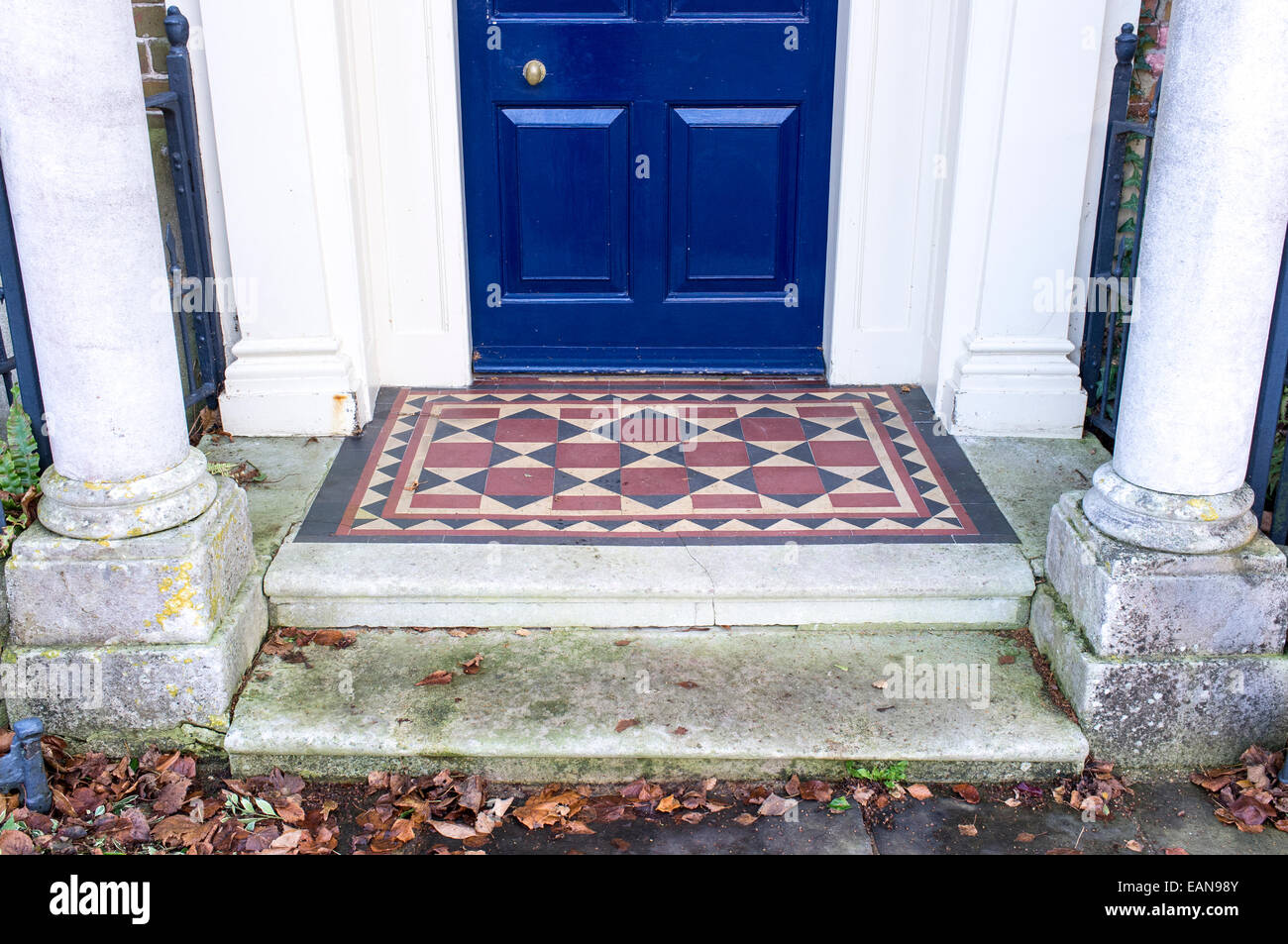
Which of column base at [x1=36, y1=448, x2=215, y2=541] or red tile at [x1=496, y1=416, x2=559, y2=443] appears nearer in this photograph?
column base at [x1=36, y1=448, x2=215, y2=541]

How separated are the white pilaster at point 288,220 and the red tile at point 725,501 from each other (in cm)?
137

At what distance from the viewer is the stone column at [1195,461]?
2.68 meters

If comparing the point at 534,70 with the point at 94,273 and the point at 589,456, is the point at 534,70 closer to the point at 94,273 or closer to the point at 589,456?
the point at 589,456

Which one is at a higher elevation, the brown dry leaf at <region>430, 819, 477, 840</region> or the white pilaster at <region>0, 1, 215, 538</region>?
the white pilaster at <region>0, 1, 215, 538</region>

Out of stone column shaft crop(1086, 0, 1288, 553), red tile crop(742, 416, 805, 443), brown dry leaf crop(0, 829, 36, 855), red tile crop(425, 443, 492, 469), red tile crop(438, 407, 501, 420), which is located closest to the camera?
stone column shaft crop(1086, 0, 1288, 553)

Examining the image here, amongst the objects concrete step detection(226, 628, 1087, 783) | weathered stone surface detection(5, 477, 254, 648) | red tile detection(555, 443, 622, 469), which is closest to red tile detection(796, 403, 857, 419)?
red tile detection(555, 443, 622, 469)

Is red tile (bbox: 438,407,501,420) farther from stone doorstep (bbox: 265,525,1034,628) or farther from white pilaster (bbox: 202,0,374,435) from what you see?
stone doorstep (bbox: 265,525,1034,628)

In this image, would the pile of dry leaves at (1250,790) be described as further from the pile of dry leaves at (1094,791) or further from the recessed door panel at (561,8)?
the recessed door panel at (561,8)

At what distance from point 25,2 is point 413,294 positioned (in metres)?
2.08

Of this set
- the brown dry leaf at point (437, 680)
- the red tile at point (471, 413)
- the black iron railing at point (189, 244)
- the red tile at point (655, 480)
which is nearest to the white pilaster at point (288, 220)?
the black iron railing at point (189, 244)

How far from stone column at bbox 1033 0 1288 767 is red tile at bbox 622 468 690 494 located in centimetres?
129

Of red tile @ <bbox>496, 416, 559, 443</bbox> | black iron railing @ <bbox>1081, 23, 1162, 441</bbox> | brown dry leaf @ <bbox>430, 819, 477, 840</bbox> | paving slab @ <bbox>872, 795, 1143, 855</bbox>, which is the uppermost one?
black iron railing @ <bbox>1081, 23, 1162, 441</bbox>

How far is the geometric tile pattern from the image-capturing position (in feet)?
12.1
